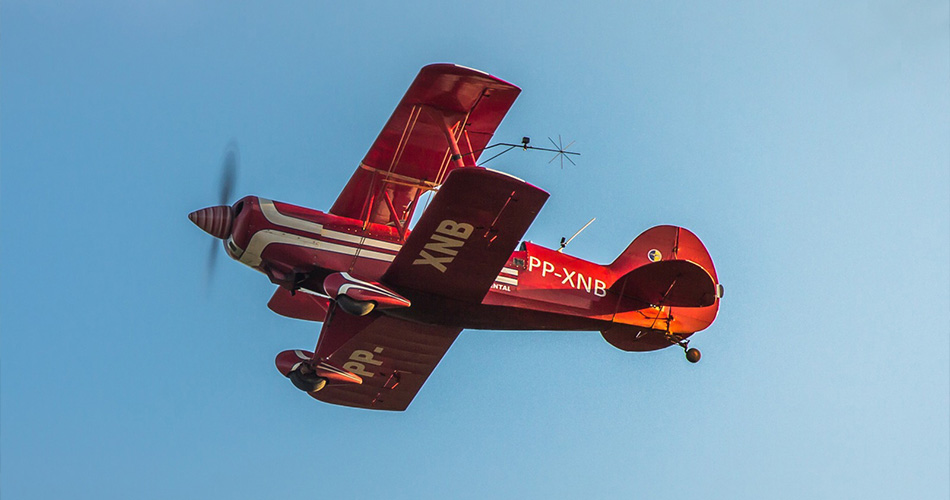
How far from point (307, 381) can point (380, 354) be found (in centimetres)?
171

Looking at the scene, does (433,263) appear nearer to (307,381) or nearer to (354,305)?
(354,305)

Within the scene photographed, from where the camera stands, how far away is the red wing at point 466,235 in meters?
15.0

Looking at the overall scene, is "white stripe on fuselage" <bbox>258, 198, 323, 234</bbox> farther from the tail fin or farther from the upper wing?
the tail fin

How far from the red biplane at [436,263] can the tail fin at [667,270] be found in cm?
2

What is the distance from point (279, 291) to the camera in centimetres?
1886

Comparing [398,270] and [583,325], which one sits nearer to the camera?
[398,270]

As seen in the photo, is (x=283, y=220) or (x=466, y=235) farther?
(x=283, y=220)

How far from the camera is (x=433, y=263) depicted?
627 inches

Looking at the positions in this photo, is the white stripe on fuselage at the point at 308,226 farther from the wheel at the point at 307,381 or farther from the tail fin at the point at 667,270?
the tail fin at the point at 667,270

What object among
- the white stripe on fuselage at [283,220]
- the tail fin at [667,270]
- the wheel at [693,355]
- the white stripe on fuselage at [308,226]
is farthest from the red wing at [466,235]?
the wheel at [693,355]

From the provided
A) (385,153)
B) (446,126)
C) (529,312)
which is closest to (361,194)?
(385,153)

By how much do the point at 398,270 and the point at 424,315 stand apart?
114 cm

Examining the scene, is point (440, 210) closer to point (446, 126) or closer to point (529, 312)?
point (446, 126)

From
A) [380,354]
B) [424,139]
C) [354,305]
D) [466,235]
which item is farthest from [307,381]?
[424,139]
